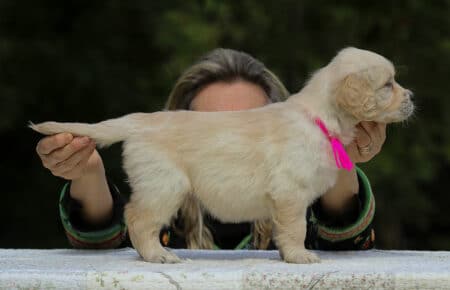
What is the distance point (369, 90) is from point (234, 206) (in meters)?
0.56

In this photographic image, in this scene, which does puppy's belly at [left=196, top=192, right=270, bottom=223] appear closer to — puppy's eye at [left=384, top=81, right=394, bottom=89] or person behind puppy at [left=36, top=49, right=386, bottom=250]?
person behind puppy at [left=36, top=49, right=386, bottom=250]

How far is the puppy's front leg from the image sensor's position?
2.28 meters

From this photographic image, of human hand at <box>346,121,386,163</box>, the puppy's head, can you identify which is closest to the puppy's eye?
the puppy's head

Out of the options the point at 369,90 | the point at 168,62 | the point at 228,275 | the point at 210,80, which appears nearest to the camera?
the point at 228,275

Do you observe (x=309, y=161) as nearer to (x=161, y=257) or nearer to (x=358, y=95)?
(x=358, y=95)

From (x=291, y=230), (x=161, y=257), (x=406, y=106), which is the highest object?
(x=406, y=106)

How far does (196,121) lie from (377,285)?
30.7 inches

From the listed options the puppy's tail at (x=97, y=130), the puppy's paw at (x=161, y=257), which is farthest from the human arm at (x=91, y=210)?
the puppy's paw at (x=161, y=257)

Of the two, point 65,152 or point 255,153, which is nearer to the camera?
point 255,153

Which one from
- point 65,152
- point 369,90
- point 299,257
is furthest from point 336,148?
point 65,152

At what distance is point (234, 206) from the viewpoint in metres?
2.33

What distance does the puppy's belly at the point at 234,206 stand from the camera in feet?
7.59

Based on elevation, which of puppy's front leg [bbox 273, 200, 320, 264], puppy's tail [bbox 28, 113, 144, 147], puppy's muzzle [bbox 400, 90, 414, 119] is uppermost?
puppy's muzzle [bbox 400, 90, 414, 119]

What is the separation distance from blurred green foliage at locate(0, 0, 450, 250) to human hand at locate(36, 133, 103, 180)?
10.9 ft
